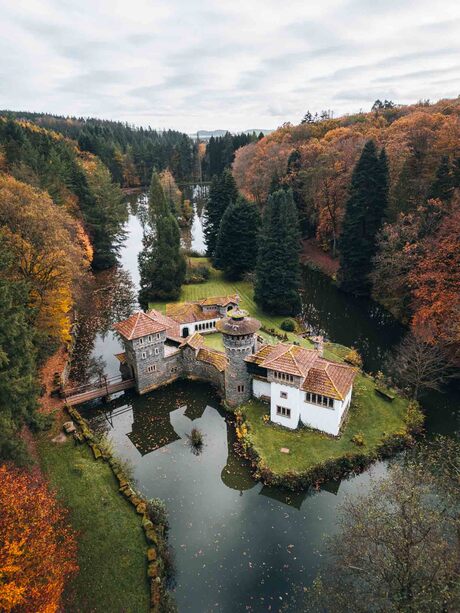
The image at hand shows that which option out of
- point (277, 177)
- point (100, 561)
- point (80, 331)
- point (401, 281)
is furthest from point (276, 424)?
point (277, 177)

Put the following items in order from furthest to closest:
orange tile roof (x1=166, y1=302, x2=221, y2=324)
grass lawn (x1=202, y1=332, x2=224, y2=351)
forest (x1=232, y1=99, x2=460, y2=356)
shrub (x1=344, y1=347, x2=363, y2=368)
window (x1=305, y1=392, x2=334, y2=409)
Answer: orange tile roof (x1=166, y1=302, x2=221, y2=324) < grass lawn (x1=202, y1=332, x2=224, y2=351) < shrub (x1=344, y1=347, x2=363, y2=368) < forest (x1=232, y1=99, x2=460, y2=356) < window (x1=305, y1=392, x2=334, y2=409)

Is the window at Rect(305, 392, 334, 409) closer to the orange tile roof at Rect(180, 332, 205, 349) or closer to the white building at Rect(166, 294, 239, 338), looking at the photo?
the orange tile roof at Rect(180, 332, 205, 349)

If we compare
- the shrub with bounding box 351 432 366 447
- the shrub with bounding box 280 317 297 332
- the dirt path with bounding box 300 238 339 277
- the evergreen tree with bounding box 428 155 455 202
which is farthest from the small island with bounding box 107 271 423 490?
the dirt path with bounding box 300 238 339 277

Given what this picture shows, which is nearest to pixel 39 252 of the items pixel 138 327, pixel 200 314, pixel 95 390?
pixel 138 327

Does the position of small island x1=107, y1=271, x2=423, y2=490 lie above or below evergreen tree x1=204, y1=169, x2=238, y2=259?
below

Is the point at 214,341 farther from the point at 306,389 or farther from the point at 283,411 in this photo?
the point at 306,389

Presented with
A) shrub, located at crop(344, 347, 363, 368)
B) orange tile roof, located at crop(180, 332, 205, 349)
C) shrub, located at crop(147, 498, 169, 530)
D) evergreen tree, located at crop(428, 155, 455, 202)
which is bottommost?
shrub, located at crop(147, 498, 169, 530)

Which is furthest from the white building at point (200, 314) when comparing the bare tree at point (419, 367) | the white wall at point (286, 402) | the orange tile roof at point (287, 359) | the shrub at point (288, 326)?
Result: the bare tree at point (419, 367)
